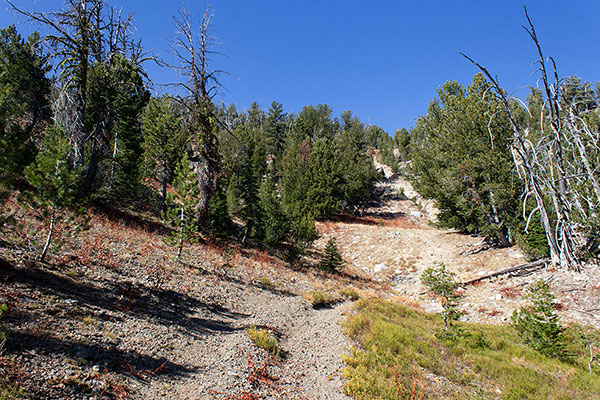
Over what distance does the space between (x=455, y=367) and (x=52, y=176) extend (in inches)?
439

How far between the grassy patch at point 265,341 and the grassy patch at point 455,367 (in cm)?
182

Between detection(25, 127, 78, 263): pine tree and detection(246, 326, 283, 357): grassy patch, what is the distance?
227 inches

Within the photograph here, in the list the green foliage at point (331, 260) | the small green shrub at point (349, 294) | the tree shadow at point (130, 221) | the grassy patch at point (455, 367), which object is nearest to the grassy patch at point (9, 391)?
the grassy patch at point (455, 367)

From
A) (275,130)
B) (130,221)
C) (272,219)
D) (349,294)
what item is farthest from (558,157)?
(275,130)

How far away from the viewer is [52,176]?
268 inches

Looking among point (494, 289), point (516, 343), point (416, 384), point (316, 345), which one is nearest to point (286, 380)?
point (316, 345)

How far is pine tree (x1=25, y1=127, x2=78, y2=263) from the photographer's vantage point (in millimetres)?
6656

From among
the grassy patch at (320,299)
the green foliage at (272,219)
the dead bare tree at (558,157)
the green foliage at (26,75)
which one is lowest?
the grassy patch at (320,299)

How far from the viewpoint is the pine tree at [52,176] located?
21.8ft

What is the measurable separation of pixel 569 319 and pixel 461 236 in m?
17.2

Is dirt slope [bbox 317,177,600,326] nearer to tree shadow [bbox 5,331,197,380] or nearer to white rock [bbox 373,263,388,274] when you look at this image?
white rock [bbox 373,263,388,274]

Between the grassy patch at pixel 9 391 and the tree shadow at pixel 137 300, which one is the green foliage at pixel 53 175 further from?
the grassy patch at pixel 9 391

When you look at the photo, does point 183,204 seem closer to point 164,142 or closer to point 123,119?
point 164,142

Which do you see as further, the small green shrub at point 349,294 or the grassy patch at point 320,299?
the small green shrub at point 349,294
